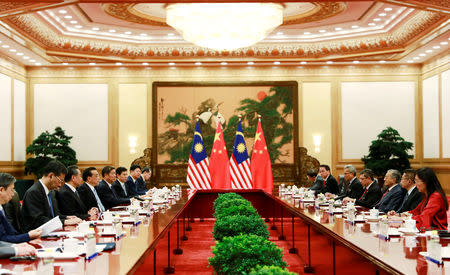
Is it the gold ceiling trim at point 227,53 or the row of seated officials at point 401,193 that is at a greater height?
the gold ceiling trim at point 227,53

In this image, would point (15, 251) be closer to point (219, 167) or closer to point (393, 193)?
point (393, 193)

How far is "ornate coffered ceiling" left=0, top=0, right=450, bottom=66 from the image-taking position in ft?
34.0

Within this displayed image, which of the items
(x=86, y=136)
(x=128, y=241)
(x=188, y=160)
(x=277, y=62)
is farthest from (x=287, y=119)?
(x=128, y=241)

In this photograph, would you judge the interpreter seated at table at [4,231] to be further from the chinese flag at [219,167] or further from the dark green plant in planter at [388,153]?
the dark green plant in planter at [388,153]

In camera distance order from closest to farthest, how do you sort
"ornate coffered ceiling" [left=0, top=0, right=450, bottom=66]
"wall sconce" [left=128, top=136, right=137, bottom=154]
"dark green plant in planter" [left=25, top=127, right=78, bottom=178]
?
Answer: "ornate coffered ceiling" [left=0, top=0, right=450, bottom=66]
"dark green plant in planter" [left=25, top=127, right=78, bottom=178]
"wall sconce" [left=128, top=136, right=137, bottom=154]

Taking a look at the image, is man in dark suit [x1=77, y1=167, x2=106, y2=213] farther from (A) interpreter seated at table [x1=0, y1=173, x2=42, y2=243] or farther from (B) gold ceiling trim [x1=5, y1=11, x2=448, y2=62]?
(B) gold ceiling trim [x1=5, y1=11, x2=448, y2=62]

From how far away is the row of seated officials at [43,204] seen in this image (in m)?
3.54

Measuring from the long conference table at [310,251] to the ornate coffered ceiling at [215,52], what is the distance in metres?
5.24

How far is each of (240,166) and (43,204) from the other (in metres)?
8.08

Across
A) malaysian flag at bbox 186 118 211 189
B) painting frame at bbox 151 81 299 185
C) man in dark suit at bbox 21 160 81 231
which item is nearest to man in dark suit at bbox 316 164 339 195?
malaysian flag at bbox 186 118 211 189

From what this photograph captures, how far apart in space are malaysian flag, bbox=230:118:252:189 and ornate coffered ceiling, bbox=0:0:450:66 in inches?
87.5

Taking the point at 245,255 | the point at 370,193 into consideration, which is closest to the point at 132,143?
the point at 370,193

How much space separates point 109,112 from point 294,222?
8089 mm

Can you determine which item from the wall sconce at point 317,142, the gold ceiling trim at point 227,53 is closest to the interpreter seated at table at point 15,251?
the gold ceiling trim at point 227,53
